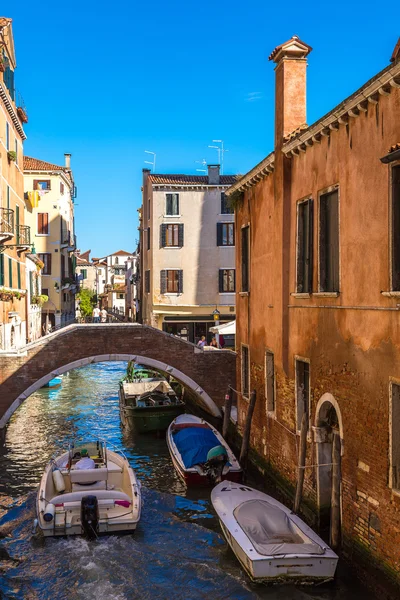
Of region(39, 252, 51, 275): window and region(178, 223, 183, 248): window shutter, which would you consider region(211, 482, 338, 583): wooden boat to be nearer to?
region(178, 223, 183, 248): window shutter

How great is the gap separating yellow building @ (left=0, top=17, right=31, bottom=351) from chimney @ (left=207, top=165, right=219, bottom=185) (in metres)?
8.66

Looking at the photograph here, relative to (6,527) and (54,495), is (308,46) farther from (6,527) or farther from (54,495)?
(6,527)

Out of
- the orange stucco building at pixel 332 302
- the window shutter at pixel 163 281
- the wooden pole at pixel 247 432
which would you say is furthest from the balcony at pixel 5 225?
the window shutter at pixel 163 281

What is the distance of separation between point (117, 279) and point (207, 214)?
5322 centimetres

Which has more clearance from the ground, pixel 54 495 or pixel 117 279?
pixel 117 279

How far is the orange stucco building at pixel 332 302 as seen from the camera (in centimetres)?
781

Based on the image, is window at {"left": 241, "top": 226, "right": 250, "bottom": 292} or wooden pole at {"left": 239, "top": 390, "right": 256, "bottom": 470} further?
window at {"left": 241, "top": 226, "right": 250, "bottom": 292}

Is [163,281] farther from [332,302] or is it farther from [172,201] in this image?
[332,302]

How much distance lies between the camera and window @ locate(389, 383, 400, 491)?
25.1 ft

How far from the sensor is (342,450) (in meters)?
9.17

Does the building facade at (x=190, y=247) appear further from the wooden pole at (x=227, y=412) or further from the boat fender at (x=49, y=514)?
the boat fender at (x=49, y=514)

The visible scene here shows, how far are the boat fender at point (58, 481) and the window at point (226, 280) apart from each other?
18958mm

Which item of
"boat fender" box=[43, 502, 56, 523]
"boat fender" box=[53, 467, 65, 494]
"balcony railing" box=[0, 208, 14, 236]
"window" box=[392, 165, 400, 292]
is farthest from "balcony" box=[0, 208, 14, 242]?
"window" box=[392, 165, 400, 292]

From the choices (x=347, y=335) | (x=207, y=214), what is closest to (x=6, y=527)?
(x=347, y=335)
